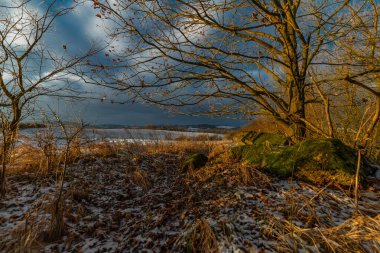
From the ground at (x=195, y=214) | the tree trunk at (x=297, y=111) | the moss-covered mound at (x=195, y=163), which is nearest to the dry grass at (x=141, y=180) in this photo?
the ground at (x=195, y=214)

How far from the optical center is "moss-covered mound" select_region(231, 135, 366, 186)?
141 inches

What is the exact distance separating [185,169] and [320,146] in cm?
270

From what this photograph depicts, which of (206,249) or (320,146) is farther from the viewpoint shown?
(320,146)

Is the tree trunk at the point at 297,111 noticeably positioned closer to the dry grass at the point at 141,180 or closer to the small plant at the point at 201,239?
the dry grass at the point at 141,180

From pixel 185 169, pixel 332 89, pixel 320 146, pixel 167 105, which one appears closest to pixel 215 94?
pixel 167 105

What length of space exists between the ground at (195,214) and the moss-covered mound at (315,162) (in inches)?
7.2

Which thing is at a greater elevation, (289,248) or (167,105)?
(167,105)

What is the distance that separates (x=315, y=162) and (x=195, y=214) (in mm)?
2042

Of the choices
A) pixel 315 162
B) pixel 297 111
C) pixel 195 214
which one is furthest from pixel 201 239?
pixel 297 111

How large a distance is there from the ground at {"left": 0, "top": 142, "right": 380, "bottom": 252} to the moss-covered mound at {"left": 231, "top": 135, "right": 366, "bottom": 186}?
0.18 m

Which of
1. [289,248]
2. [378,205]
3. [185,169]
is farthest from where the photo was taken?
[185,169]

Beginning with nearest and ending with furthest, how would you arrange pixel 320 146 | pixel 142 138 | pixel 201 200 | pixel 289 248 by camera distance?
pixel 289 248, pixel 201 200, pixel 320 146, pixel 142 138

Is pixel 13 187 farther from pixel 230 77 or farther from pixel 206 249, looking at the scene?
pixel 230 77

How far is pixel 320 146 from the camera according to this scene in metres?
3.94
